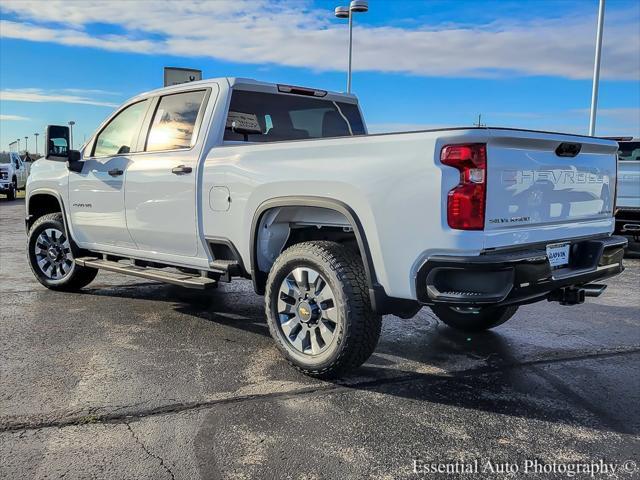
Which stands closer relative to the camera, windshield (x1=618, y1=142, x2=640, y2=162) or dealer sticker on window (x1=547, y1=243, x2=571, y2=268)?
dealer sticker on window (x1=547, y1=243, x2=571, y2=268)

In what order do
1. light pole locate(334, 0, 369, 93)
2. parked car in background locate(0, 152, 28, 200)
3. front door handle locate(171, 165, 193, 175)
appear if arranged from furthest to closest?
parked car in background locate(0, 152, 28, 200), light pole locate(334, 0, 369, 93), front door handle locate(171, 165, 193, 175)

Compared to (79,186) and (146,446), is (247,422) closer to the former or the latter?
(146,446)

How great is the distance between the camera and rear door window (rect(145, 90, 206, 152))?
196 inches

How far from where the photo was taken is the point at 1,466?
276 centimetres

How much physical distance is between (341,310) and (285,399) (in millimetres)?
648

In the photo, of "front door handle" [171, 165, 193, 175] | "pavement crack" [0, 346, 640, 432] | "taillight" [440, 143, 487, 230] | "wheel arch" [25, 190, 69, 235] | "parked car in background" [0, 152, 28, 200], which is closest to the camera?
"taillight" [440, 143, 487, 230]

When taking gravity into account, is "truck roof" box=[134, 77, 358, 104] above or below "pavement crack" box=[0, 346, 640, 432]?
above

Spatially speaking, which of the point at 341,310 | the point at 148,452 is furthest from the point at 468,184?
the point at 148,452

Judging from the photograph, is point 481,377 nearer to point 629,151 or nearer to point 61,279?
point 61,279

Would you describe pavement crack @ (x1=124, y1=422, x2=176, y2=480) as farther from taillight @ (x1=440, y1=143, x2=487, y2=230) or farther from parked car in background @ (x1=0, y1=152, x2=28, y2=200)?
parked car in background @ (x1=0, y1=152, x2=28, y2=200)

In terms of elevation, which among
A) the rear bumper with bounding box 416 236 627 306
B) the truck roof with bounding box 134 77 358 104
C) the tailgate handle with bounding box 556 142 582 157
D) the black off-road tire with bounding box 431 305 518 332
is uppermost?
the truck roof with bounding box 134 77 358 104

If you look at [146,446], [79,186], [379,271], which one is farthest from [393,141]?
[79,186]

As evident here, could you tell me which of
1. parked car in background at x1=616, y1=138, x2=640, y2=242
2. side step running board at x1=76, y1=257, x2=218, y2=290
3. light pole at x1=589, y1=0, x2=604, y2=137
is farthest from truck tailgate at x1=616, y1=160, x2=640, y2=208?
side step running board at x1=76, y1=257, x2=218, y2=290

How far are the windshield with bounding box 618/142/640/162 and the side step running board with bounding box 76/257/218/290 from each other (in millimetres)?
8697
